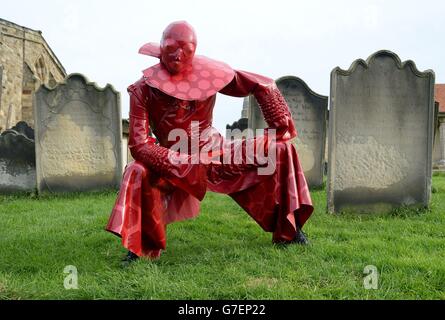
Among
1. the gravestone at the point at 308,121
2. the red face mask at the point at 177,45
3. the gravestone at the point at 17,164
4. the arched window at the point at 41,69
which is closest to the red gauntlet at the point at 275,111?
the red face mask at the point at 177,45

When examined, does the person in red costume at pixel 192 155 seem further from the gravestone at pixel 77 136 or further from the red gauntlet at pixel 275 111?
the gravestone at pixel 77 136

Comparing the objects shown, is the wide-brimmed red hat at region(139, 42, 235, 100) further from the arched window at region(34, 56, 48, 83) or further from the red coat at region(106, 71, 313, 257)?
the arched window at region(34, 56, 48, 83)

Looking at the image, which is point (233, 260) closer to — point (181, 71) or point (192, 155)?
point (192, 155)

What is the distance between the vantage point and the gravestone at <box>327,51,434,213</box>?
211 inches

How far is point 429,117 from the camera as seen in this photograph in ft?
17.9

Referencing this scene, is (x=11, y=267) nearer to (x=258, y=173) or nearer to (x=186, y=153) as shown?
(x=186, y=153)

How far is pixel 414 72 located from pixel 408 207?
5.31ft

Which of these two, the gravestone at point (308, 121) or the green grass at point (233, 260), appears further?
the gravestone at point (308, 121)

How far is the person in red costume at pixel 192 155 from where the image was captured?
3.22m

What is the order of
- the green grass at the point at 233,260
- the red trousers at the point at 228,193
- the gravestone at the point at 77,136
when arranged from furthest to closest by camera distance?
the gravestone at the point at 77,136 < the red trousers at the point at 228,193 < the green grass at the point at 233,260

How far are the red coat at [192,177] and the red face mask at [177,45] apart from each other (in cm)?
23

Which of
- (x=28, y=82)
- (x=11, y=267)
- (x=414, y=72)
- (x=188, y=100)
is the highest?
(x=28, y=82)

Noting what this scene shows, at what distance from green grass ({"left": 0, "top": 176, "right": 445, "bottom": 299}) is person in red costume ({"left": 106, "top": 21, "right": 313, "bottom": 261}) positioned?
12.2 inches
